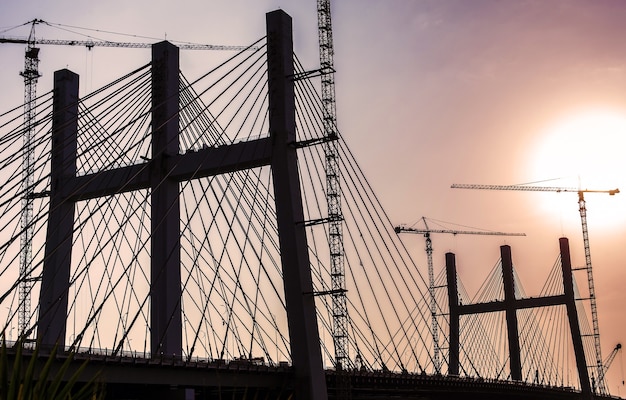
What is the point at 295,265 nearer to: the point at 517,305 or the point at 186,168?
the point at 186,168

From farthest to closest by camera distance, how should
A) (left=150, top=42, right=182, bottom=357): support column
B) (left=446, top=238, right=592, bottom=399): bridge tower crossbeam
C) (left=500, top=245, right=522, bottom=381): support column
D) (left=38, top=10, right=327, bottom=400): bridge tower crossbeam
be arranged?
1. (left=446, top=238, right=592, bottom=399): bridge tower crossbeam
2. (left=500, top=245, right=522, bottom=381): support column
3. (left=150, top=42, right=182, bottom=357): support column
4. (left=38, top=10, right=327, bottom=400): bridge tower crossbeam

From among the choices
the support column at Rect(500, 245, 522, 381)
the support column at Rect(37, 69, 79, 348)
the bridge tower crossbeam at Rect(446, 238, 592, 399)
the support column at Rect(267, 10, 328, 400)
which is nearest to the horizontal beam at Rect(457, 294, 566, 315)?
the bridge tower crossbeam at Rect(446, 238, 592, 399)

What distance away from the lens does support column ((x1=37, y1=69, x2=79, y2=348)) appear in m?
55.5

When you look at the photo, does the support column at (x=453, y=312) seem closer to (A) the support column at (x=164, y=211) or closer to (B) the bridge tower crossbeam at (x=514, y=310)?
(B) the bridge tower crossbeam at (x=514, y=310)

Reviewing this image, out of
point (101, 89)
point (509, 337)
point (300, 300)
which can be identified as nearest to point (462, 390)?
point (509, 337)

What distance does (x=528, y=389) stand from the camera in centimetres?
11225

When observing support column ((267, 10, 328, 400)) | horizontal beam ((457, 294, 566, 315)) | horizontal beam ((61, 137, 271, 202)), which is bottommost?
support column ((267, 10, 328, 400))

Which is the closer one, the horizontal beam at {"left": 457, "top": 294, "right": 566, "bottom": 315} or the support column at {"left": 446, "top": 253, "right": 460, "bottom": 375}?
the support column at {"left": 446, "top": 253, "right": 460, "bottom": 375}

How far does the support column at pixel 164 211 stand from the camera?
2168 inches

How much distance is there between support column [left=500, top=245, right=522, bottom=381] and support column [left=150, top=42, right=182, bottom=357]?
71871 millimetres

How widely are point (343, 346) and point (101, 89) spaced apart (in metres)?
25.7

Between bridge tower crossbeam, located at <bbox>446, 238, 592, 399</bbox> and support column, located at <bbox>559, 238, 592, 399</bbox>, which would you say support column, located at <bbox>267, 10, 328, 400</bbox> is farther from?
support column, located at <bbox>559, 238, 592, 399</bbox>

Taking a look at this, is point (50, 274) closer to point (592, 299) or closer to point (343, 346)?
point (343, 346)

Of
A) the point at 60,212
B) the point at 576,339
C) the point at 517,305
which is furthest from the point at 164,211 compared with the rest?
the point at 576,339
